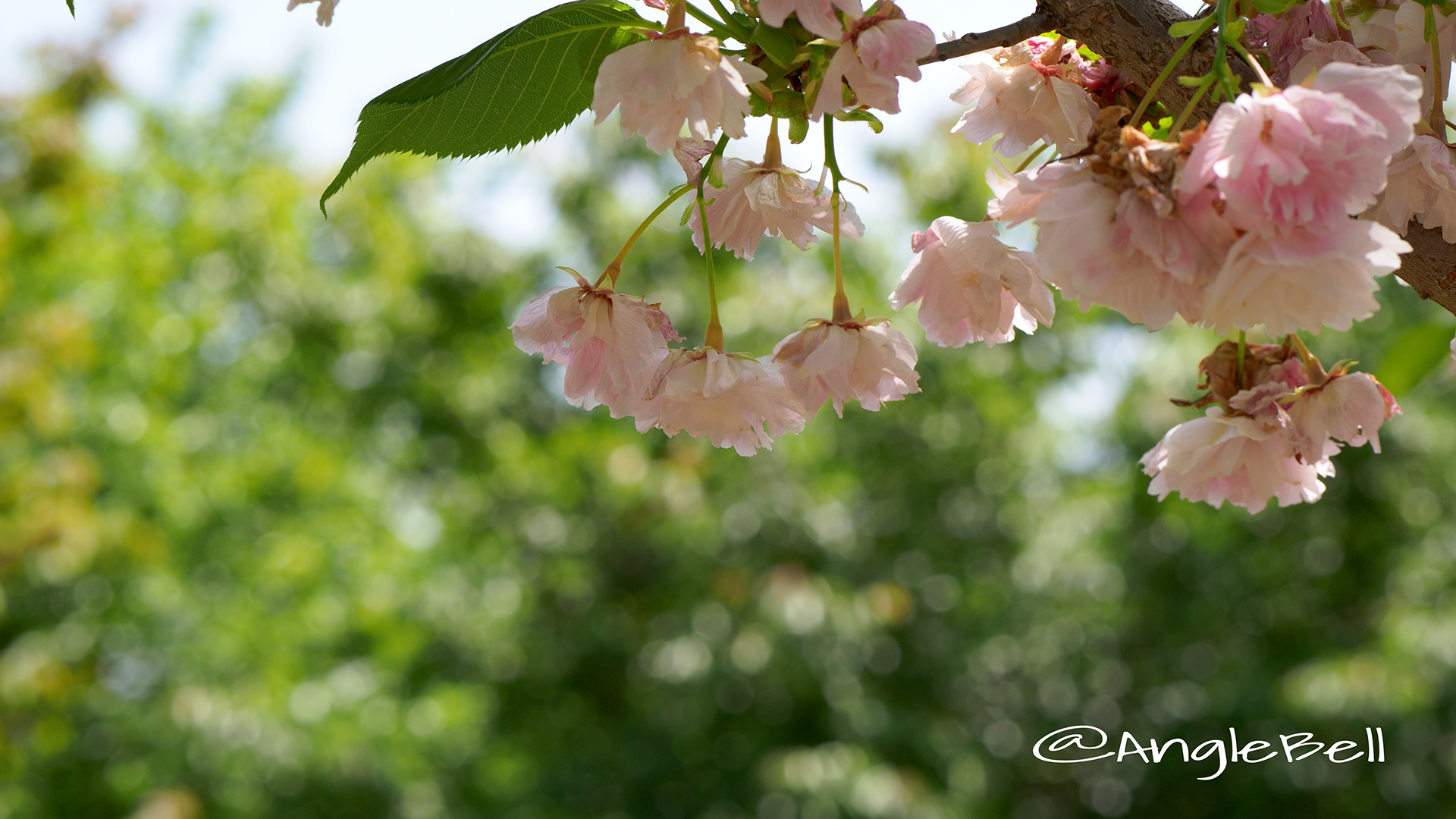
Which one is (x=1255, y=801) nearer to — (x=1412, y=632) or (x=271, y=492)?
(x=1412, y=632)

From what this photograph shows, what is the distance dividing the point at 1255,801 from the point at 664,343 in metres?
3.52

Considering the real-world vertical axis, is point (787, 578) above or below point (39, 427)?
below

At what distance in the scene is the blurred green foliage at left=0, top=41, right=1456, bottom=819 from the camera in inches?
118

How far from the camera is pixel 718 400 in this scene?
383 millimetres

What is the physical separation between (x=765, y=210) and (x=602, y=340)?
0.27ft

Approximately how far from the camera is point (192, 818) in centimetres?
310

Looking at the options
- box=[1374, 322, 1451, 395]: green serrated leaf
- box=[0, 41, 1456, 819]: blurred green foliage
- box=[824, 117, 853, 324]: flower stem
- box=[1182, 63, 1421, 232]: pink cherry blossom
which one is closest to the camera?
box=[1182, 63, 1421, 232]: pink cherry blossom

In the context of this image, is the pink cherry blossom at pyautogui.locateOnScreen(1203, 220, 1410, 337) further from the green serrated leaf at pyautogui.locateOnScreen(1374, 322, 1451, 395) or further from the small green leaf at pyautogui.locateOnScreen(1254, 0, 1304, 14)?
the green serrated leaf at pyautogui.locateOnScreen(1374, 322, 1451, 395)

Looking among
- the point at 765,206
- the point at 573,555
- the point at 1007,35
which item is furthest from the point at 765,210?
the point at 573,555

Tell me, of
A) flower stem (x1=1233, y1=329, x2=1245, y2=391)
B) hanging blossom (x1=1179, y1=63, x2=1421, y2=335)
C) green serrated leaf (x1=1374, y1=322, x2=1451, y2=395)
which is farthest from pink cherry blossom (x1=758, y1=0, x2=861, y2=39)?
green serrated leaf (x1=1374, y1=322, x2=1451, y2=395)

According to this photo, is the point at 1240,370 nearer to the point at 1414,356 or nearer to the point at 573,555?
the point at 1414,356

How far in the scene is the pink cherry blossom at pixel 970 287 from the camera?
35 cm

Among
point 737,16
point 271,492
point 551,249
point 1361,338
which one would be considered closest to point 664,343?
point 737,16

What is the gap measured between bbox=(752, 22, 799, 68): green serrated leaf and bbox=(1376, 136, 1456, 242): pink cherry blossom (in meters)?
0.19
